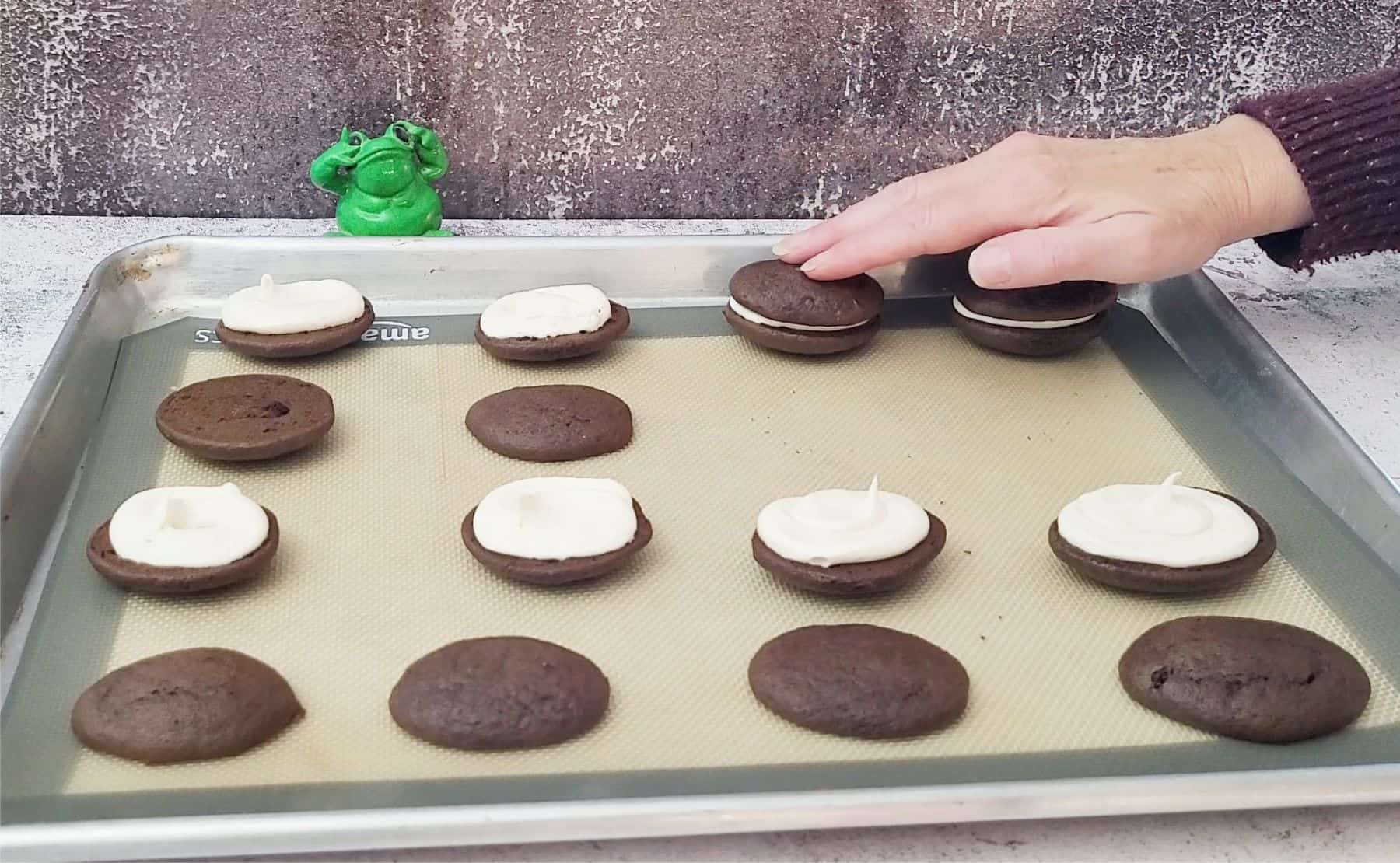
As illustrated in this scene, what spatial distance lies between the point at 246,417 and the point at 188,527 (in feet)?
0.61

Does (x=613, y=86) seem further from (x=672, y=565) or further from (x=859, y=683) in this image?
(x=859, y=683)

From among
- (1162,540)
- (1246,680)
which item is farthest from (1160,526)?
(1246,680)

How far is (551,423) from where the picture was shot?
4.13 feet

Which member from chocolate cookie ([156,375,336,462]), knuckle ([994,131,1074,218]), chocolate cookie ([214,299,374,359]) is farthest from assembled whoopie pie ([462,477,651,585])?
knuckle ([994,131,1074,218])

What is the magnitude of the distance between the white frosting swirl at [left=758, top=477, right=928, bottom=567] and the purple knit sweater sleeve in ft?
2.17

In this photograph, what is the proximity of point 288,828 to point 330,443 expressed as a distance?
0.53 m

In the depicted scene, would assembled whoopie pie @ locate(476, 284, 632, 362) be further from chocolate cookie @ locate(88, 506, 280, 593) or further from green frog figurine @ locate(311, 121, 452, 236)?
chocolate cookie @ locate(88, 506, 280, 593)

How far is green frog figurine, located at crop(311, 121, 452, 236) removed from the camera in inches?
62.7

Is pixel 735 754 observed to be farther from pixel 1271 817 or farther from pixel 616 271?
pixel 616 271

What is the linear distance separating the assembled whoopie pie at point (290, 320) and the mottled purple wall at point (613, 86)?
440mm

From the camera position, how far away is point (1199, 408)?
1362 mm

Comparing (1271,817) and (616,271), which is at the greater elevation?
(616,271)

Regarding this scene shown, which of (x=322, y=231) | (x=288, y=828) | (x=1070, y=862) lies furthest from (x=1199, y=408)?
(x=322, y=231)

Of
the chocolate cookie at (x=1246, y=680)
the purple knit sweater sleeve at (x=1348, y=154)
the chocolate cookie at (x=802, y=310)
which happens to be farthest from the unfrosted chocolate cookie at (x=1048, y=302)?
the chocolate cookie at (x=1246, y=680)
